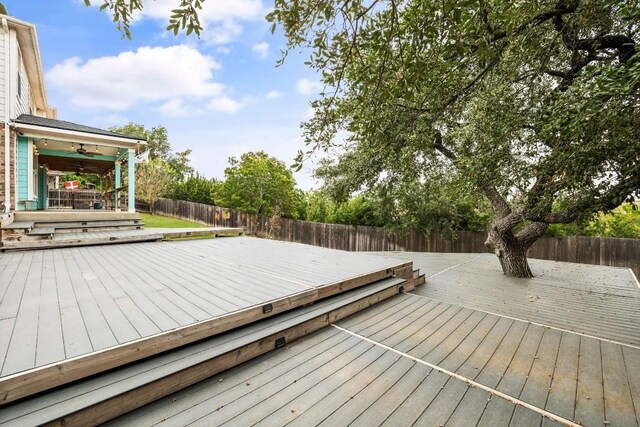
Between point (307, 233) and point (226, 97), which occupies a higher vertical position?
point (226, 97)

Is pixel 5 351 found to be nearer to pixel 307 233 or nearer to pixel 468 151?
pixel 468 151

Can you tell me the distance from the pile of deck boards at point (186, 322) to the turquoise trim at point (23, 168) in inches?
168

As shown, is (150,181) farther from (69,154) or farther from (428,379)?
(428,379)

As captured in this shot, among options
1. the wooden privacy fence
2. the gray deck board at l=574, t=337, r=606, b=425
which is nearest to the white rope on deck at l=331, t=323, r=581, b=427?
the gray deck board at l=574, t=337, r=606, b=425

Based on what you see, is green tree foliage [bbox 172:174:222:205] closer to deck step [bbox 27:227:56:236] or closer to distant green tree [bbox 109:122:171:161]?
distant green tree [bbox 109:122:171:161]

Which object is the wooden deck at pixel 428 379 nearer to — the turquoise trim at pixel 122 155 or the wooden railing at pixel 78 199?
the turquoise trim at pixel 122 155

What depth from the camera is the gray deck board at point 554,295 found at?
12.3 ft

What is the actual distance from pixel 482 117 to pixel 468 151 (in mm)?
871

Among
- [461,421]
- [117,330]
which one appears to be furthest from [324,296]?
[117,330]

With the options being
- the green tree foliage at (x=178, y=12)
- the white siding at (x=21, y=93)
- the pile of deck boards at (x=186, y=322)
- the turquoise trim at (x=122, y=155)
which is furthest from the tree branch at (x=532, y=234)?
the white siding at (x=21, y=93)

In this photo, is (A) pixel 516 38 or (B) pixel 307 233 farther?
(B) pixel 307 233

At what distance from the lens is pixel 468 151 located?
5.05 metres

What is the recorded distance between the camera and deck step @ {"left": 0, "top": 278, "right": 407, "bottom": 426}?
1557 mm

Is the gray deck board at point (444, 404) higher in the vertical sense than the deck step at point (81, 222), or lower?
lower
